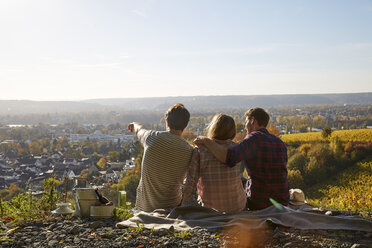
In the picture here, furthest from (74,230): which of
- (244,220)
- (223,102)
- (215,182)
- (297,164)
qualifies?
(223,102)

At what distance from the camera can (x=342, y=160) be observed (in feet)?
83.0

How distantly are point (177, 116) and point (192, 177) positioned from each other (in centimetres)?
66

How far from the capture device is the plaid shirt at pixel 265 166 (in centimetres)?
390

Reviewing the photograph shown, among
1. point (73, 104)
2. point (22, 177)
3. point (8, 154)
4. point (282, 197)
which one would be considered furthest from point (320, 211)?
point (73, 104)

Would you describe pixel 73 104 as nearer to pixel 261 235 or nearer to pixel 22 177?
pixel 22 177

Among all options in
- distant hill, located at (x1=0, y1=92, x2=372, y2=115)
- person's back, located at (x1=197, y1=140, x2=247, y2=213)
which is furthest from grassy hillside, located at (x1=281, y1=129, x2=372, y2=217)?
distant hill, located at (x1=0, y1=92, x2=372, y2=115)

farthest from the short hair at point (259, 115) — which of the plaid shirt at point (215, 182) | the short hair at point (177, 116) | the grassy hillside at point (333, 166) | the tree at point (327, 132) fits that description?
the tree at point (327, 132)

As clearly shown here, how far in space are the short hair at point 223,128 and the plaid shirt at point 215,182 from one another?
72 millimetres

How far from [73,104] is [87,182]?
17068cm

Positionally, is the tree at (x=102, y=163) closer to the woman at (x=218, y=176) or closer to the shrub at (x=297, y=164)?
the shrub at (x=297, y=164)

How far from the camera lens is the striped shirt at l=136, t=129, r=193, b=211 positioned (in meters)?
4.05

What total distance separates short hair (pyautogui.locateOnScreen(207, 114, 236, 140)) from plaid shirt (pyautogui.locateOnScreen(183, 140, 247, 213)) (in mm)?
72

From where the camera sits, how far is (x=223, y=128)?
12.8 ft

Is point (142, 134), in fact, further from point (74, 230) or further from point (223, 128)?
point (74, 230)
